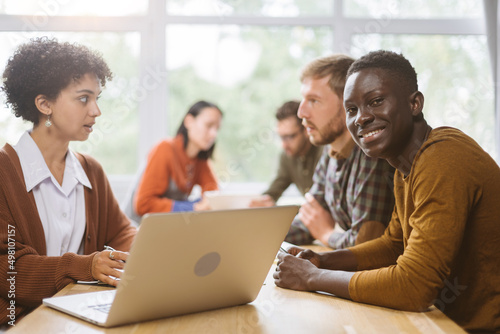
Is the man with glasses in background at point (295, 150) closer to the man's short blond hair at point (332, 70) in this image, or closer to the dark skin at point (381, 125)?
the man's short blond hair at point (332, 70)

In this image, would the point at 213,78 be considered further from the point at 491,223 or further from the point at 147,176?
the point at 491,223

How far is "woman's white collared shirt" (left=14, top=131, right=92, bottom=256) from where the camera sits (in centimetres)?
163

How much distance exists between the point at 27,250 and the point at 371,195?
1.10 m

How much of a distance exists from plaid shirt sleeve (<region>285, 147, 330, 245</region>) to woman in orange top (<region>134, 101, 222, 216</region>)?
1276 mm

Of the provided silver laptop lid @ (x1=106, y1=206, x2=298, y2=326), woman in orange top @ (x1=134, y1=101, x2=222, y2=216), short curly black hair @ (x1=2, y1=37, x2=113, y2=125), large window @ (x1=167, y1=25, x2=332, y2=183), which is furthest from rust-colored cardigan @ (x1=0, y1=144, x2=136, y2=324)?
large window @ (x1=167, y1=25, x2=332, y2=183)

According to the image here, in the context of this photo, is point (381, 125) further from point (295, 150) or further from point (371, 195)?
point (295, 150)

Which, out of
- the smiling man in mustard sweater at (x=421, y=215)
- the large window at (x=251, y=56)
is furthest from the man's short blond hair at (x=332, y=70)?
the large window at (x=251, y=56)

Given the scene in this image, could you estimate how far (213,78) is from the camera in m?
4.71

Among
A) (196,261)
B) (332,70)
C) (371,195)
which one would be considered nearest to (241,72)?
(332,70)

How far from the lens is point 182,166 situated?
147 inches

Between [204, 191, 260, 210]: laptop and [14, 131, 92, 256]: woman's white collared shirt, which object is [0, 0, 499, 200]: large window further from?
[14, 131, 92, 256]: woman's white collared shirt

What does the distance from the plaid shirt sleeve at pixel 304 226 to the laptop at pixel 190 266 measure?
987 mm

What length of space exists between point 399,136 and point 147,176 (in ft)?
7.86

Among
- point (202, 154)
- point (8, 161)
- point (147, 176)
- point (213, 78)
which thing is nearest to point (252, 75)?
point (213, 78)
